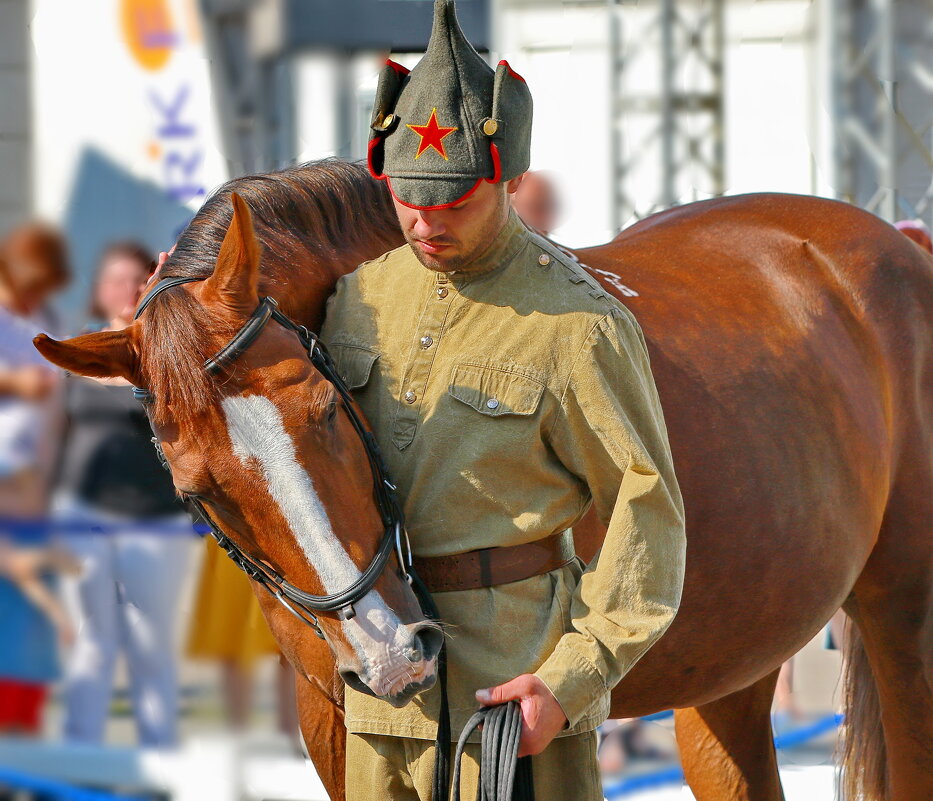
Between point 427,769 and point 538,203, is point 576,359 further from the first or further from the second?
point 538,203

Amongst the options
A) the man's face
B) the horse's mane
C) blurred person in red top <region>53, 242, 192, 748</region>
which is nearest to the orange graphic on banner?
blurred person in red top <region>53, 242, 192, 748</region>

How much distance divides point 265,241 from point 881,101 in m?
4.33

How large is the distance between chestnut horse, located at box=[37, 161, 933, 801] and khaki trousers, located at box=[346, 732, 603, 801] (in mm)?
196

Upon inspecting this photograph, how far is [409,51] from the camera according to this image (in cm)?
425

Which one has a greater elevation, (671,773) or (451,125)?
(451,125)

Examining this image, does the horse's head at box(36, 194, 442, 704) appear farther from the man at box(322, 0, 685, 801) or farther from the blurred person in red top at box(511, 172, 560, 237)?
the blurred person in red top at box(511, 172, 560, 237)

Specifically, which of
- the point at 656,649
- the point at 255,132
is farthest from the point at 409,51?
the point at 656,649

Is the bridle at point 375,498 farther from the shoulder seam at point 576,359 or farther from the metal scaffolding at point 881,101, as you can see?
the metal scaffolding at point 881,101

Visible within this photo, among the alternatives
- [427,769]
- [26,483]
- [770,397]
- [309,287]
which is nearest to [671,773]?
[770,397]

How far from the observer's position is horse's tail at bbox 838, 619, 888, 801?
3.04m

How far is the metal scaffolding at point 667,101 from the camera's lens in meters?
5.35

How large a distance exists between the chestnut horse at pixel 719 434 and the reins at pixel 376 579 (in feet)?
0.07

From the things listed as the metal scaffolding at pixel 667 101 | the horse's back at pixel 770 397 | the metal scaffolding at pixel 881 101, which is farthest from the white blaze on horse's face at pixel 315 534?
the metal scaffolding at pixel 881 101

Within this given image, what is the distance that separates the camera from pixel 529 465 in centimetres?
161
